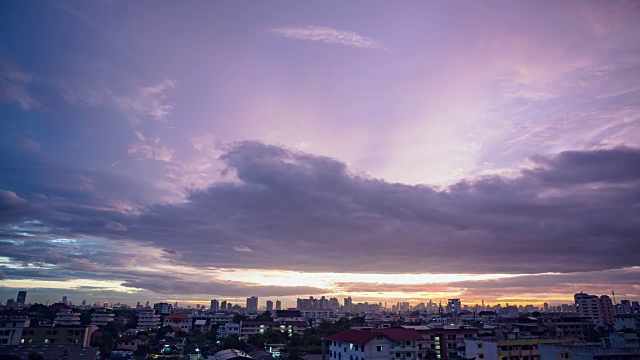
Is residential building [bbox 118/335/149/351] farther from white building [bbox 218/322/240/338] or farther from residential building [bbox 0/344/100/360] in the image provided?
white building [bbox 218/322/240/338]

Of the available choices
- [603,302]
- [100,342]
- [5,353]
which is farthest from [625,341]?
[603,302]

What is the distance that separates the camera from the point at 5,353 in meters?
55.8

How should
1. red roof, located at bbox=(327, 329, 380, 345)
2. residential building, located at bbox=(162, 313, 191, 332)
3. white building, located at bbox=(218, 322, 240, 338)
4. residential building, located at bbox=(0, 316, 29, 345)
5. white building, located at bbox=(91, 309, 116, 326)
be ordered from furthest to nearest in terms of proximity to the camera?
residential building, located at bbox=(162, 313, 191, 332), white building, located at bbox=(91, 309, 116, 326), white building, located at bbox=(218, 322, 240, 338), residential building, located at bbox=(0, 316, 29, 345), red roof, located at bbox=(327, 329, 380, 345)

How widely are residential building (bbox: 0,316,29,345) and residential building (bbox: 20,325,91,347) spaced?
144cm

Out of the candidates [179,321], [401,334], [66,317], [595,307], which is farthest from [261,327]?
[595,307]

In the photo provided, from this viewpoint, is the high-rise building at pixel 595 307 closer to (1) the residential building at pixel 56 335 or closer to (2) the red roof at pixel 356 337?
(2) the red roof at pixel 356 337

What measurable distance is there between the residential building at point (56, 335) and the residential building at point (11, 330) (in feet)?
4.73

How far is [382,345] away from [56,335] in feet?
214

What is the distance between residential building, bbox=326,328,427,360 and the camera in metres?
61.4

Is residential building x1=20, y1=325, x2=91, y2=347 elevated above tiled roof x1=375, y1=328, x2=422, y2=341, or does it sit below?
below

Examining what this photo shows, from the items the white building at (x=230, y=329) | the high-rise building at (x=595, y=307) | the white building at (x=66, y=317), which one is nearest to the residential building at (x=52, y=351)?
the white building at (x=66, y=317)

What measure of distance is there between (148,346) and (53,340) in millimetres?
19105

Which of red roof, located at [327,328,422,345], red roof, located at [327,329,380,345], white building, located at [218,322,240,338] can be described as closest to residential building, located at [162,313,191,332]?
white building, located at [218,322,240,338]

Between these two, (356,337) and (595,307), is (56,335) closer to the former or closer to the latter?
(356,337)
